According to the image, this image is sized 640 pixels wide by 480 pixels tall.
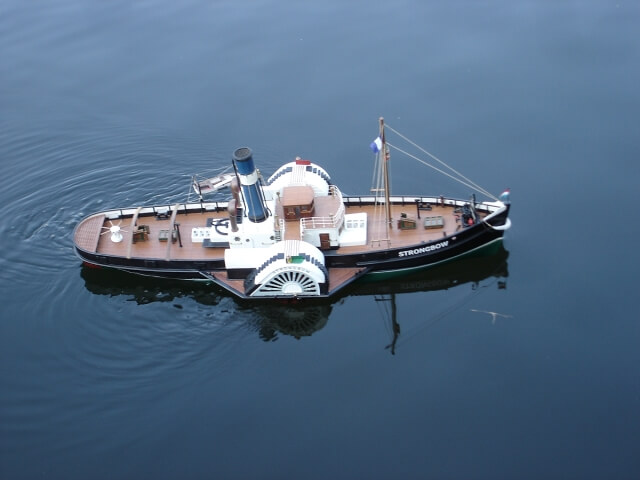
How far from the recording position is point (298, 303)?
4853 centimetres

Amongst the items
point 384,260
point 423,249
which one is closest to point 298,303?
point 384,260

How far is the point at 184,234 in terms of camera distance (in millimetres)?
52031

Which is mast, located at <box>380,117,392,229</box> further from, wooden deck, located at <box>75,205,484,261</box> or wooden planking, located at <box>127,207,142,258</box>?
wooden planking, located at <box>127,207,142,258</box>

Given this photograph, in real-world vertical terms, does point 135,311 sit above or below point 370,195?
below

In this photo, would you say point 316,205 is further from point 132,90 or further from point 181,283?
point 132,90

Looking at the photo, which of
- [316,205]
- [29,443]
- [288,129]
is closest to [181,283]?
[316,205]

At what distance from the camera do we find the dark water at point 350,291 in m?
38.9

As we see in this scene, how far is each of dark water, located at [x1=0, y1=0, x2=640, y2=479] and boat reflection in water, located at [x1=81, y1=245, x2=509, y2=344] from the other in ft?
0.70

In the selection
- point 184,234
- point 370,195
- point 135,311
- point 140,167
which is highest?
point 140,167

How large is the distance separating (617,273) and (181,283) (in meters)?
32.4

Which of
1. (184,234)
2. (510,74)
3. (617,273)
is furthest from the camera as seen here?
(510,74)

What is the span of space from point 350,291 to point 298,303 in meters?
4.13

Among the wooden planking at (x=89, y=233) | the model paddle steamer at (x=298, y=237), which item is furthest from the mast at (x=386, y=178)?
the wooden planking at (x=89, y=233)

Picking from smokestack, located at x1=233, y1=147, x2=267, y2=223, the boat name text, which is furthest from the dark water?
smokestack, located at x1=233, y1=147, x2=267, y2=223
